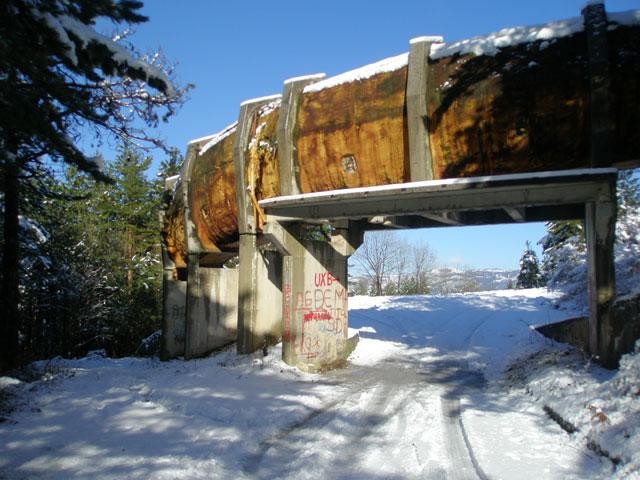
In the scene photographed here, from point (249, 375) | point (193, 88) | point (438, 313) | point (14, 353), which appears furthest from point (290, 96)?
point (438, 313)

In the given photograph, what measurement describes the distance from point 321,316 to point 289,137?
4.61 m

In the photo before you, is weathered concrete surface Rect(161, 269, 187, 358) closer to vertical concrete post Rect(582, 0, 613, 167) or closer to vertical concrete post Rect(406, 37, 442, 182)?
vertical concrete post Rect(406, 37, 442, 182)

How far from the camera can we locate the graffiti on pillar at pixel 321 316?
37.1 ft

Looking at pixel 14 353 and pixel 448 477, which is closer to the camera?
pixel 448 477

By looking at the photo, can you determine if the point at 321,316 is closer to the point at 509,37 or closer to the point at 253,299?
the point at 253,299

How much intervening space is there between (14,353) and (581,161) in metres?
13.8

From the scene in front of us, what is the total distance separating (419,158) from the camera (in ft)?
28.1

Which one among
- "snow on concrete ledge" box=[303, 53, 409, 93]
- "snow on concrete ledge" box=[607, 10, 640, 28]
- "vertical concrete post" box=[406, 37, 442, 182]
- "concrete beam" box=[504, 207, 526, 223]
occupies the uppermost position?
"snow on concrete ledge" box=[303, 53, 409, 93]

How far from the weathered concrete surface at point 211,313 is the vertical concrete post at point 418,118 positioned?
30.0ft

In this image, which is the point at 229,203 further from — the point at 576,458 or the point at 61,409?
the point at 576,458

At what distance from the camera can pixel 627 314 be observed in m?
6.61

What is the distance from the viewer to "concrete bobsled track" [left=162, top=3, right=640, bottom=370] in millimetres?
7383

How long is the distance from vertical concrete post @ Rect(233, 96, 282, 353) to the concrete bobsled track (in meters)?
0.04

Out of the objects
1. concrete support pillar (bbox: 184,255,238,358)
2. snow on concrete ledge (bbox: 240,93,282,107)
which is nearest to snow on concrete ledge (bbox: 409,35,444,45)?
snow on concrete ledge (bbox: 240,93,282,107)
